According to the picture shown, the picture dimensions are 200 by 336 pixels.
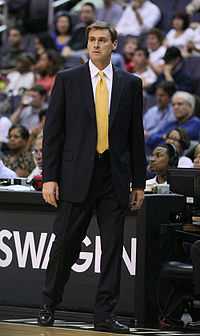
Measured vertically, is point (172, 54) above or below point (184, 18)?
below

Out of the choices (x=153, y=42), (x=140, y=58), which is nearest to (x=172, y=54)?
(x=140, y=58)

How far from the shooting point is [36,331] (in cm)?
653

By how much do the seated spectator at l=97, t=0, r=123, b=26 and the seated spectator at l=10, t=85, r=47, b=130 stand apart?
9.01 ft

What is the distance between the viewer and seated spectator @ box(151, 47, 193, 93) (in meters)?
13.8

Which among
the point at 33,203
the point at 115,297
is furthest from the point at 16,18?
the point at 115,297

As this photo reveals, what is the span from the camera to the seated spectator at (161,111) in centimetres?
1273

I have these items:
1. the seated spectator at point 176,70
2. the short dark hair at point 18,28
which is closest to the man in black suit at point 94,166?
the seated spectator at point 176,70

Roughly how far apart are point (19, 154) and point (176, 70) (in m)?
3.28

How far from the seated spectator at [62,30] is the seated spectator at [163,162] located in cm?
795

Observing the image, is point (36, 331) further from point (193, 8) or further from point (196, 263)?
point (193, 8)

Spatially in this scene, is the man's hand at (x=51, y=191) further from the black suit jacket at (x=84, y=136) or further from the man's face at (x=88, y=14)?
the man's face at (x=88, y=14)

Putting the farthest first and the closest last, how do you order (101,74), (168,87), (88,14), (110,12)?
(110,12) → (88,14) → (168,87) → (101,74)

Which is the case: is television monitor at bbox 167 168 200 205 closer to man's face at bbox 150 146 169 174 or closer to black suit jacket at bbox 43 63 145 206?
black suit jacket at bbox 43 63 145 206

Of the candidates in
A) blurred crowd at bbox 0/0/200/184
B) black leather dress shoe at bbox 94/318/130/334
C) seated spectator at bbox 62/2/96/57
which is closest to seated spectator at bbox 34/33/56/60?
blurred crowd at bbox 0/0/200/184
